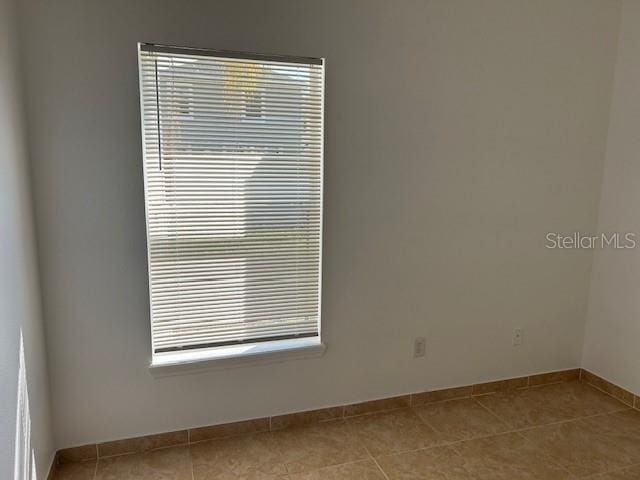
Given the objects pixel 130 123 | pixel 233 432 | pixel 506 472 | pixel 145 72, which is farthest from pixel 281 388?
pixel 145 72

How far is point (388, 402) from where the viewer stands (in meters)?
2.48

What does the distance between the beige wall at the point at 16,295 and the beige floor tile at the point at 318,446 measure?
1063mm

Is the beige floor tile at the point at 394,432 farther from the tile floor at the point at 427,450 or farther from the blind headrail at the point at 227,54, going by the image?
the blind headrail at the point at 227,54

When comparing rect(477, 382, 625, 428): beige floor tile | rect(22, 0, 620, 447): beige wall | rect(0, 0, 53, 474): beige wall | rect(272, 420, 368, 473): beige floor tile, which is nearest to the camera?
rect(0, 0, 53, 474): beige wall

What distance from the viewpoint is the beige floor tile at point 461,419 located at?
7.49ft

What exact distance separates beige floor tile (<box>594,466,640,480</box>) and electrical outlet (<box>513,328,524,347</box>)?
864 mm

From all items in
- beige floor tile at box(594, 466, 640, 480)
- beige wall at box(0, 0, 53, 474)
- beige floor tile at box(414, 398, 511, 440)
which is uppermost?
beige wall at box(0, 0, 53, 474)

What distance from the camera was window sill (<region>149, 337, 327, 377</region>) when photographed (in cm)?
206

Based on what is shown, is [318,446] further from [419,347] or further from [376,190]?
[376,190]

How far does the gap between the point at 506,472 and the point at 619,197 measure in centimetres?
179

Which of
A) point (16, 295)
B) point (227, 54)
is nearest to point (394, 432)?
point (16, 295)

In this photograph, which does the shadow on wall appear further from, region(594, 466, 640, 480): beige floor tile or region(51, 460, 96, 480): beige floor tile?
region(594, 466, 640, 480): beige floor tile

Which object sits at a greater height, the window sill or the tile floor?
the window sill

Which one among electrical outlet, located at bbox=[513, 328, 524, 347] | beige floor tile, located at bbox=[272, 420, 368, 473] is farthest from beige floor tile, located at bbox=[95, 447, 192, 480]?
electrical outlet, located at bbox=[513, 328, 524, 347]
